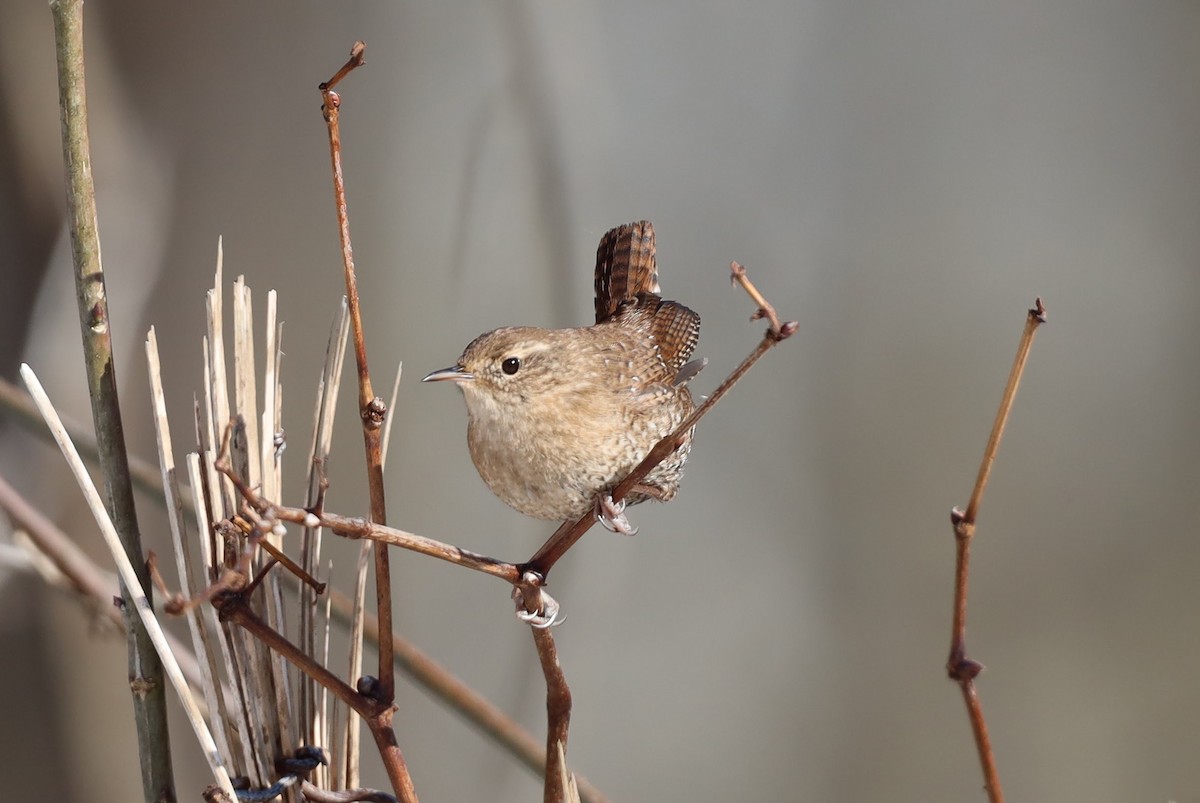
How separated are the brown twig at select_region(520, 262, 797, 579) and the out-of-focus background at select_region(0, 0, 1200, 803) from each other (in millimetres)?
1140

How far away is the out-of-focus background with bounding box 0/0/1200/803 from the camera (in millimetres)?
1631

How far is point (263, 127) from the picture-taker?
5.40 feet

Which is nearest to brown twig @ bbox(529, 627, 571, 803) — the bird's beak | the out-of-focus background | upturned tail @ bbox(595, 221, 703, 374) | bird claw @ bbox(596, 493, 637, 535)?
bird claw @ bbox(596, 493, 637, 535)

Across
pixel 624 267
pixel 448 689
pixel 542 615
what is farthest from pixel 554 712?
pixel 624 267

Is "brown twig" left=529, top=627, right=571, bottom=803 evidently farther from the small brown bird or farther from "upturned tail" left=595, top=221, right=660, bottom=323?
"upturned tail" left=595, top=221, right=660, bottom=323

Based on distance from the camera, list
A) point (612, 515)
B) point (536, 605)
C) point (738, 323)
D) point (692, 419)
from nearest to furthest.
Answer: point (692, 419), point (536, 605), point (612, 515), point (738, 323)

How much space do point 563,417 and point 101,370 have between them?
333 mm

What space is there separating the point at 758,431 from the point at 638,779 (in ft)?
2.51

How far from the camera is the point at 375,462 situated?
1.92ft

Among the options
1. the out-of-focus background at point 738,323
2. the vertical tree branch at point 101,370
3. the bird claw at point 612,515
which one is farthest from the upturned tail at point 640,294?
the out-of-focus background at point 738,323

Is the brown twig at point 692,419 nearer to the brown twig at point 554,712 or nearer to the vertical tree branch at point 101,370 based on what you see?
the brown twig at point 554,712

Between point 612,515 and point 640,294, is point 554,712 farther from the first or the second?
point 640,294

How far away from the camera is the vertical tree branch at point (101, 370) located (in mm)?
617

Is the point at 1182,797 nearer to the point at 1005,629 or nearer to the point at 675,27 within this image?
the point at 1005,629
